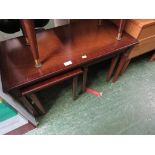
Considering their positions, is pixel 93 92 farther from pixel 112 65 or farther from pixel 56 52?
pixel 56 52

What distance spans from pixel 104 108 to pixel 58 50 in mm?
588

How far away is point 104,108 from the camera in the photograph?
3.93 feet

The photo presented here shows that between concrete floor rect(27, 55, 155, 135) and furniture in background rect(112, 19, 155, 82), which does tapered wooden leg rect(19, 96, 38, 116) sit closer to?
concrete floor rect(27, 55, 155, 135)

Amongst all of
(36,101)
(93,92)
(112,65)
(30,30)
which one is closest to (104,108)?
(93,92)

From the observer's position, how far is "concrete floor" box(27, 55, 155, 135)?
43.4 inches

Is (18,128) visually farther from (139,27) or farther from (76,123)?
(139,27)

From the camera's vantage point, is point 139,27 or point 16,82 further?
point 139,27

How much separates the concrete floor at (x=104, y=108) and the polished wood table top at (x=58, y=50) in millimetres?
427

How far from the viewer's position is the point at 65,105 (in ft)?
3.95
